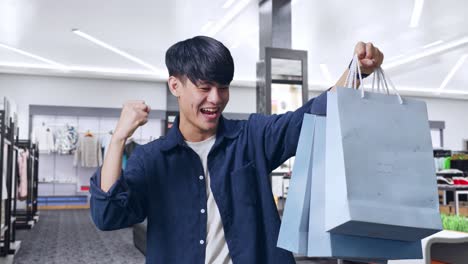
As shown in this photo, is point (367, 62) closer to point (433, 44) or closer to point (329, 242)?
point (329, 242)

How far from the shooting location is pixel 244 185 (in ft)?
3.63

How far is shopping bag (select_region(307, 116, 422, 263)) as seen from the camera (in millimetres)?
901

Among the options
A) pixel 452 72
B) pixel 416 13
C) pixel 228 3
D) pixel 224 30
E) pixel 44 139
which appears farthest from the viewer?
pixel 44 139

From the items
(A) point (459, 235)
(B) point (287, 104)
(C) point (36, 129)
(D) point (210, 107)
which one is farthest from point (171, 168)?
(C) point (36, 129)

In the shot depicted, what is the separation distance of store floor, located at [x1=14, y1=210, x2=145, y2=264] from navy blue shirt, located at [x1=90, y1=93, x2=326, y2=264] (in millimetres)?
3971

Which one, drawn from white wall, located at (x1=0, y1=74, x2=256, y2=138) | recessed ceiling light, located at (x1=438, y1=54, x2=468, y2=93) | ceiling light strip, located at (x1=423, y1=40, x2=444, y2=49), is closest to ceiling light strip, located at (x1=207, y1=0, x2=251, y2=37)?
ceiling light strip, located at (x1=423, y1=40, x2=444, y2=49)

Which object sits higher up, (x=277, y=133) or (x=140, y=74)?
(x=140, y=74)

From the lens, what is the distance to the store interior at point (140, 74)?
5.67 m

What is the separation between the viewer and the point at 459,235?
253 centimetres

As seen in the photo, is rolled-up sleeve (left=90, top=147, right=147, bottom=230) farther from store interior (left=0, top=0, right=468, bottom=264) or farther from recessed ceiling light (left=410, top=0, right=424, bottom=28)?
recessed ceiling light (left=410, top=0, right=424, bottom=28)

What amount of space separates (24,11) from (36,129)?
Answer: 5.60 meters

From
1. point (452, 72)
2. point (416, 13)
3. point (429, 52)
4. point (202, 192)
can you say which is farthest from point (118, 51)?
point (202, 192)

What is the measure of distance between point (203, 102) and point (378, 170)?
1.42ft

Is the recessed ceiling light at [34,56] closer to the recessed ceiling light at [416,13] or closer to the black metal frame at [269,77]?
the black metal frame at [269,77]
